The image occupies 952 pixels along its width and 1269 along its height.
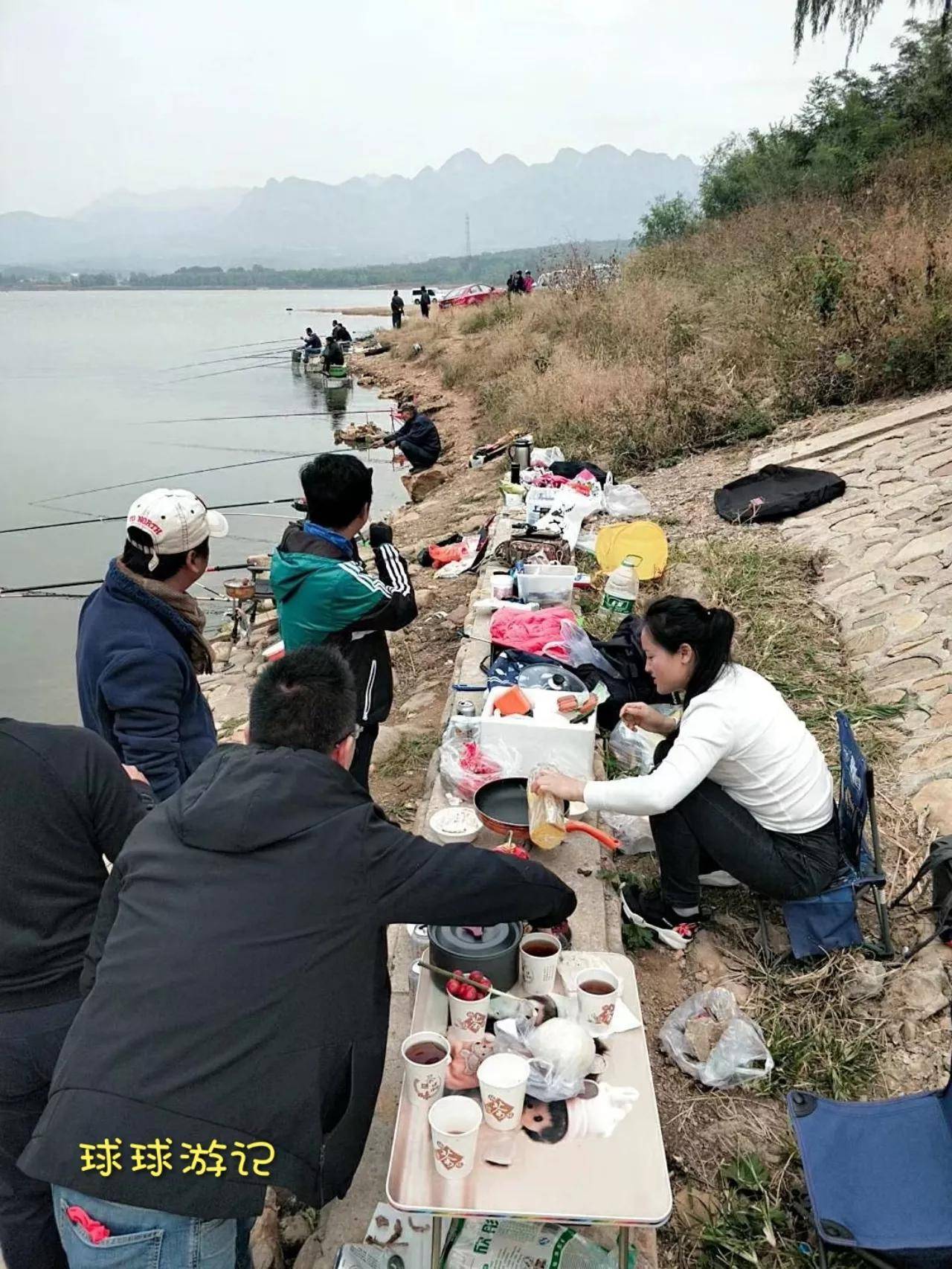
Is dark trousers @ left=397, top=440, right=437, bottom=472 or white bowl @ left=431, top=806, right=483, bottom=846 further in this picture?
dark trousers @ left=397, top=440, right=437, bottom=472

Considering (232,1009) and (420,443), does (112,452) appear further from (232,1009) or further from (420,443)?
(232,1009)

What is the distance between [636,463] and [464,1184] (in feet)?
27.2

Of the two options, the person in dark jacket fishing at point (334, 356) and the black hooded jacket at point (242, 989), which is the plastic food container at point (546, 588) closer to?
the black hooded jacket at point (242, 989)

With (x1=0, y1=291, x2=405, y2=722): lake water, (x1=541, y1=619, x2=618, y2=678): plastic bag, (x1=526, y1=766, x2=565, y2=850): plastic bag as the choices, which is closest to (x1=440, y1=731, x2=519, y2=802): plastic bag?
(x1=526, y1=766, x2=565, y2=850): plastic bag

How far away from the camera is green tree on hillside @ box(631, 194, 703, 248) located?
971 inches

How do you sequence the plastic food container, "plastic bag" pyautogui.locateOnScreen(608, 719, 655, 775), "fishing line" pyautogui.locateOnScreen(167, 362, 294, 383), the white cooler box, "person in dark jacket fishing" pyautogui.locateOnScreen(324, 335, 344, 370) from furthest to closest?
1. "fishing line" pyautogui.locateOnScreen(167, 362, 294, 383)
2. "person in dark jacket fishing" pyautogui.locateOnScreen(324, 335, 344, 370)
3. the plastic food container
4. "plastic bag" pyautogui.locateOnScreen(608, 719, 655, 775)
5. the white cooler box

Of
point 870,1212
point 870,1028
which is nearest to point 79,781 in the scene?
point 870,1212

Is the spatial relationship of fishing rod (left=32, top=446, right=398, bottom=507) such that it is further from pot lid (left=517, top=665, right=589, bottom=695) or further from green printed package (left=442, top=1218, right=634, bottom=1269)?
green printed package (left=442, top=1218, right=634, bottom=1269)

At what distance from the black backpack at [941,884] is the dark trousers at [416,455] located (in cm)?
1161

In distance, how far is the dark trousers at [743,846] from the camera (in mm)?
2932

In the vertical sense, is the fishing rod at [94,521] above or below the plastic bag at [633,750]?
below

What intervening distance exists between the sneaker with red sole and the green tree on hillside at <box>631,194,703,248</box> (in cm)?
2441

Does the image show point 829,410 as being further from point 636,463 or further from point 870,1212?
point 870,1212

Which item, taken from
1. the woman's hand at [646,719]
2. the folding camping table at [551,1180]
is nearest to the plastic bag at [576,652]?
the woman's hand at [646,719]
